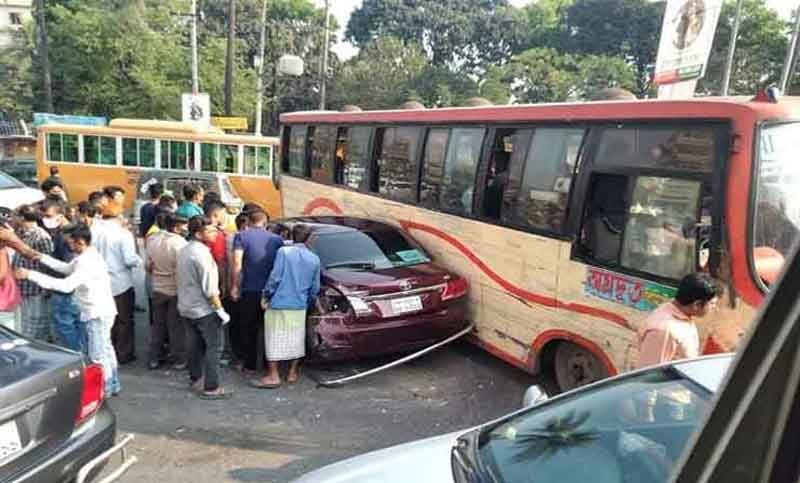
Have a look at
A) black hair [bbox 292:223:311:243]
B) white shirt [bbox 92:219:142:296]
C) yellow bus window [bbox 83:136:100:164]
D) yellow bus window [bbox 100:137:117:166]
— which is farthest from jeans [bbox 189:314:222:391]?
yellow bus window [bbox 83:136:100:164]

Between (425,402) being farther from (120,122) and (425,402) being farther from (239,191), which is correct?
(120,122)

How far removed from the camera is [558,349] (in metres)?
5.55

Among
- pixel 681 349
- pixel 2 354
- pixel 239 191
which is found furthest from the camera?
pixel 239 191

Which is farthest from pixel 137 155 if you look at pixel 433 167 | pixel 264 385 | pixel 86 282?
pixel 86 282

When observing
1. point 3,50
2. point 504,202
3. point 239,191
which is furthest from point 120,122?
point 3,50

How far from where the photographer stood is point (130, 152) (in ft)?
61.9

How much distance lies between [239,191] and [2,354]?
16.5m

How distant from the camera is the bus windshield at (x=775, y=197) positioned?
13.0 feet

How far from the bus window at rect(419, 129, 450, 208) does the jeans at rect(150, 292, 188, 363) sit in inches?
121

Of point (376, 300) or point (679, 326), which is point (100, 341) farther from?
point (679, 326)

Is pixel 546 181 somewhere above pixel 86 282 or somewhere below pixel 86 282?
above

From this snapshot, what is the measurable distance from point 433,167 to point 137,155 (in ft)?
47.8

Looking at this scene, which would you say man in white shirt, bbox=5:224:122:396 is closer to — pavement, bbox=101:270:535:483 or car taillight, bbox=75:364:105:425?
pavement, bbox=101:270:535:483

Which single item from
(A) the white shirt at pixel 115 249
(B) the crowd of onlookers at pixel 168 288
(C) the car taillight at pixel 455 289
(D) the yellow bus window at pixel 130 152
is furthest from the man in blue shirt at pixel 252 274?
(D) the yellow bus window at pixel 130 152
